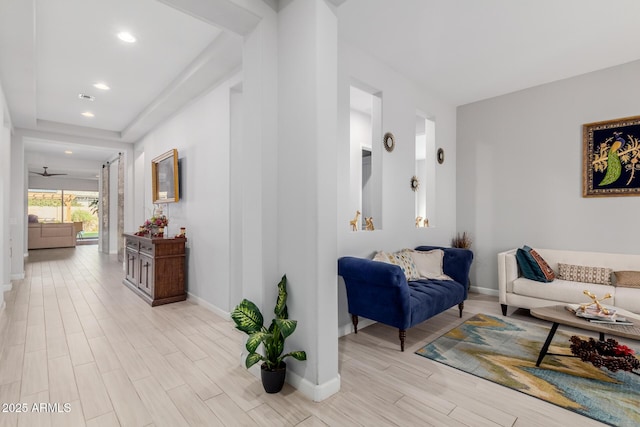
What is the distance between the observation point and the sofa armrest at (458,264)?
3.58m

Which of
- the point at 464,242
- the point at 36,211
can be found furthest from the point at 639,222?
the point at 36,211

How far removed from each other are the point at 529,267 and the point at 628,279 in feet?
Answer: 2.93

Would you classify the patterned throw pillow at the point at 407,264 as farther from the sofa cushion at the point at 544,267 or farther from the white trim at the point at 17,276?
the white trim at the point at 17,276

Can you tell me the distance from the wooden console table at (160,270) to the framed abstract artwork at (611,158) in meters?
5.33

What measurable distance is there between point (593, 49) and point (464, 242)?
2721 mm

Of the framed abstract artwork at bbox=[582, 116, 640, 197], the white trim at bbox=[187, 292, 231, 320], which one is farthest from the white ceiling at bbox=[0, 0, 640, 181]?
the white trim at bbox=[187, 292, 231, 320]

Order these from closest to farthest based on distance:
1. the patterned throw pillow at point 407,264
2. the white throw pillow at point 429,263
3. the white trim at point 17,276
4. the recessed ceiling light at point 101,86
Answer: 1. the patterned throw pillow at point 407,264
2. the white throw pillow at point 429,263
3. the recessed ceiling light at point 101,86
4. the white trim at point 17,276

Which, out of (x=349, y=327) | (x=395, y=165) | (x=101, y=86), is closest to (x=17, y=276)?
(x=101, y=86)

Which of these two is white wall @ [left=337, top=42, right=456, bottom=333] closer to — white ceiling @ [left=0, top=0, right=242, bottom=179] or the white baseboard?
the white baseboard

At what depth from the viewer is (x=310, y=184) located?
2021 millimetres

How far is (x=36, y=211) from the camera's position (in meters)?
12.0

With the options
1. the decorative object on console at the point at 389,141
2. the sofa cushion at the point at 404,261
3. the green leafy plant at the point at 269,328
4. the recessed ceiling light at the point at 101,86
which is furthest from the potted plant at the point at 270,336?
the recessed ceiling light at the point at 101,86

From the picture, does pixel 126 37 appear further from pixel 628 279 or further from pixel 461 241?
pixel 628 279

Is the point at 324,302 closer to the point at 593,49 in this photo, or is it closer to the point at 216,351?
the point at 216,351
